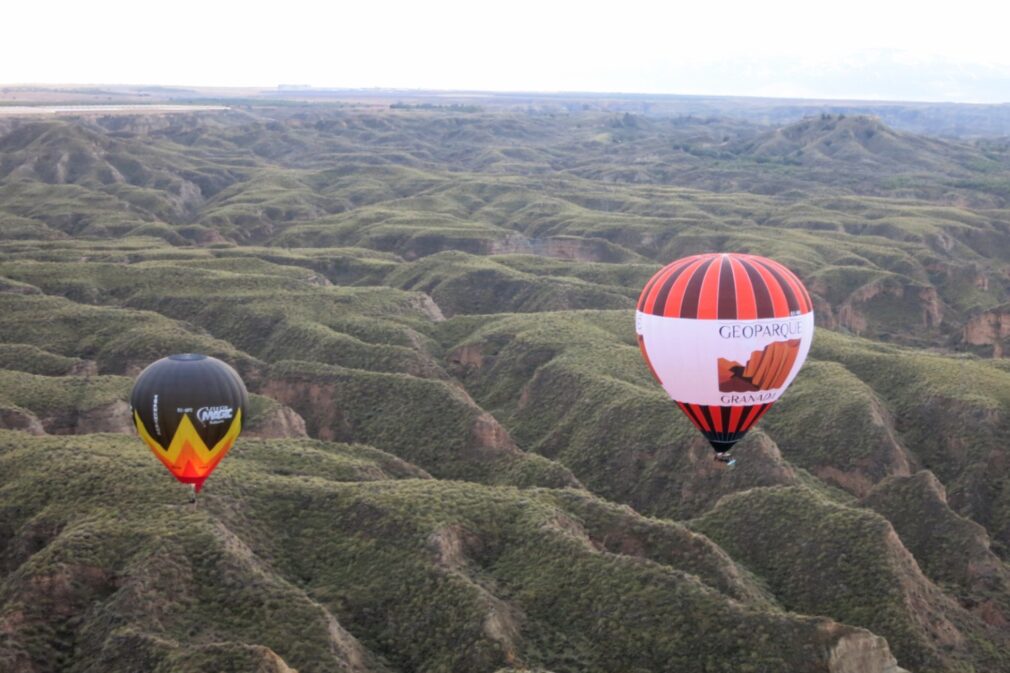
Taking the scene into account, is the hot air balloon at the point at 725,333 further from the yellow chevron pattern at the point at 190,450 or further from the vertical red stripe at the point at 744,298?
the yellow chevron pattern at the point at 190,450

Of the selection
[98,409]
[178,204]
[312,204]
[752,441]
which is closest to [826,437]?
[752,441]

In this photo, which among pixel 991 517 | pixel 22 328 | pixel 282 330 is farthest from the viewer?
pixel 282 330

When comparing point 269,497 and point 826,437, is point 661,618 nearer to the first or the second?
point 269,497

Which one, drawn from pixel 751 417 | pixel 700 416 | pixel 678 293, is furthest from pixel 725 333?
pixel 751 417

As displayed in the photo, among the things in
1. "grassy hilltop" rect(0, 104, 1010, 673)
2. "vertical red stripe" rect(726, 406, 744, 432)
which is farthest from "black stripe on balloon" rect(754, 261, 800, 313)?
"grassy hilltop" rect(0, 104, 1010, 673)

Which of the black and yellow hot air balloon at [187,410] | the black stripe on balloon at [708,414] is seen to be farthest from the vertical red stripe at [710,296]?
the black and yellow hot air balloon at [187,410]

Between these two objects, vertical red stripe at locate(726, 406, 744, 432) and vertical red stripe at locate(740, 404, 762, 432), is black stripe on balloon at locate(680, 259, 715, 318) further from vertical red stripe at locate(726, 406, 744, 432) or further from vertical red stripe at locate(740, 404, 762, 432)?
vertical red stripe at locate(740, 404, 762, 432)
